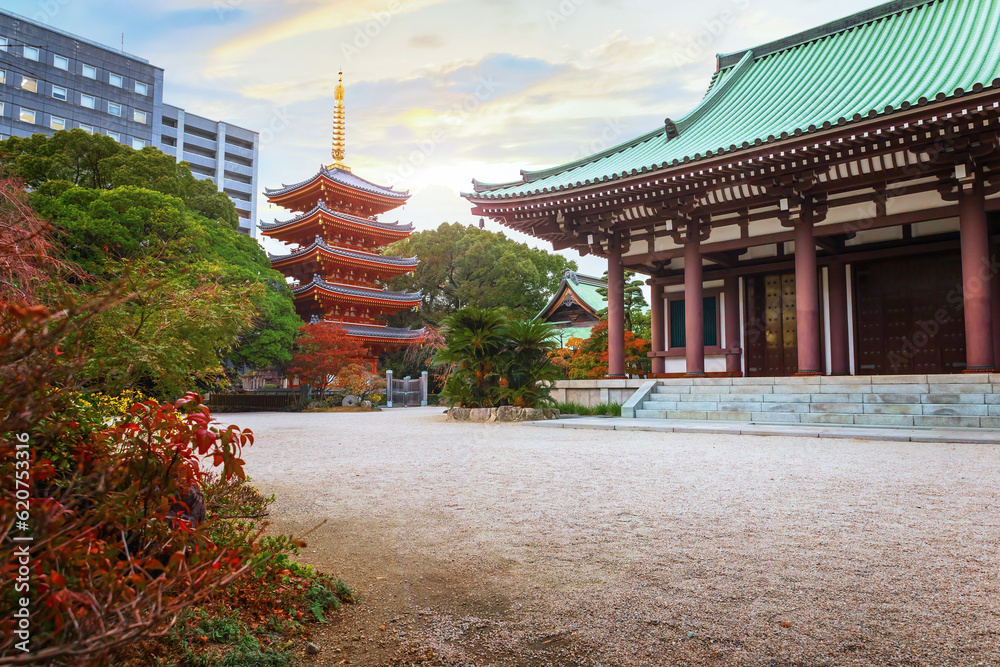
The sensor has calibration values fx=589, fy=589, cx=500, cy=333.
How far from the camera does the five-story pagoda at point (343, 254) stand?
29156 millimetres

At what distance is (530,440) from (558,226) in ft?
23.7

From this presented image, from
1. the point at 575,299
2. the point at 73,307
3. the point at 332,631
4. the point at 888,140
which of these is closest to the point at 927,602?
the point at 332,631

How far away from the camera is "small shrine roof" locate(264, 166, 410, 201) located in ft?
99.8

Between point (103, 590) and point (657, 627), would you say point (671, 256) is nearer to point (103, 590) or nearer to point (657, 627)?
point (657, 627)

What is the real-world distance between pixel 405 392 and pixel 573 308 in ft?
29.2

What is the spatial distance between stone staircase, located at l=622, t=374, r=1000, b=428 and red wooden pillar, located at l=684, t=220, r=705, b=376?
0.80m

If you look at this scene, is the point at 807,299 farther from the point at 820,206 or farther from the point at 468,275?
the point at 468,275

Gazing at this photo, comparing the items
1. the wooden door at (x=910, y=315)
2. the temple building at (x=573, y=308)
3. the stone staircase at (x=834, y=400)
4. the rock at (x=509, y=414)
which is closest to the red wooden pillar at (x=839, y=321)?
the wooden door at (x=910, y=315)

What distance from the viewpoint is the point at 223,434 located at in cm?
185

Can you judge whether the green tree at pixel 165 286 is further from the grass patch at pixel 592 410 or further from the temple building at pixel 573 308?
the temple building at pixel 573 308

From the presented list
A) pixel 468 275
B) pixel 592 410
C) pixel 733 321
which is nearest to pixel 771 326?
pixel 733 321

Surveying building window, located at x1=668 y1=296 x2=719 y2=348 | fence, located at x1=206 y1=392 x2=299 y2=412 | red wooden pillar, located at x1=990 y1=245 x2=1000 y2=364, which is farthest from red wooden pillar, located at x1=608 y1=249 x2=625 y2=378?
fence, located at x1=206 y1=392 x2=299 y2=412

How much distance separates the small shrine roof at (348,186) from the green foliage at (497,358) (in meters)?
20.6

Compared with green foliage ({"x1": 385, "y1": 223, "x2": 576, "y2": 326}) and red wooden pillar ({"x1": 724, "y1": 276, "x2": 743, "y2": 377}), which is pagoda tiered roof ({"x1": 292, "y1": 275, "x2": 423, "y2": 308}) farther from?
red wooden pillar ({"x1": 724, "y1": 276, "x2": 743, "y2": 377})
